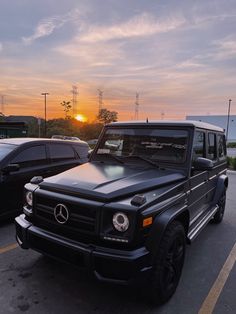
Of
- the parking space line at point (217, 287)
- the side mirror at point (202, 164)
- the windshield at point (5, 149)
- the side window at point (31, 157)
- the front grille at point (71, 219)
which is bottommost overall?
the parking space line at point (217, 287)

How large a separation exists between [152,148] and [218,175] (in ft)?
7.28

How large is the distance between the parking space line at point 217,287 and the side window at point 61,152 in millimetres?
3871

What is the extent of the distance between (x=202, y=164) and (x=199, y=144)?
0.60m

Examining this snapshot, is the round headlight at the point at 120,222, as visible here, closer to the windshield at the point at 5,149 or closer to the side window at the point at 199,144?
the side window at the point at 199,144

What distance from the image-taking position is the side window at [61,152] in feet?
20.7

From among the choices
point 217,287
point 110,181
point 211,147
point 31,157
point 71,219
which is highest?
point 211,147

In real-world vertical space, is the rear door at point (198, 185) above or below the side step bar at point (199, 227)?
above

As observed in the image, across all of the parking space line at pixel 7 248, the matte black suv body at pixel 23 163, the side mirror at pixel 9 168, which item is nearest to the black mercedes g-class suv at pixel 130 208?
the parking space line at pixel 7 248

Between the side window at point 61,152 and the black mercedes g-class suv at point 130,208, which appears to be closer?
the black mercedes g-class suv at point 130,208

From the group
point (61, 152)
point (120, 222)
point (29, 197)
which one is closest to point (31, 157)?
point (61, 152)

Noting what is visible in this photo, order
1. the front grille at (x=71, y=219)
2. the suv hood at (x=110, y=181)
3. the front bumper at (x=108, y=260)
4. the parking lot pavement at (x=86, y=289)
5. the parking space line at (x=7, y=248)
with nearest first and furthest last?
the front bumper at (x=108, y=260)
the front grille at (x=71, y=219)
the suv hood at (x=110, y=181)
the parking lot pavement at (x=86, y=289)
the parking space line at (x=7, y=248)

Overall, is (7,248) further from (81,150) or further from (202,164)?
(81,150)

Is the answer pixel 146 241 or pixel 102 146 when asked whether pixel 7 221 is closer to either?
pixel 102 146

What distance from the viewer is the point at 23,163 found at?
5621 mm
